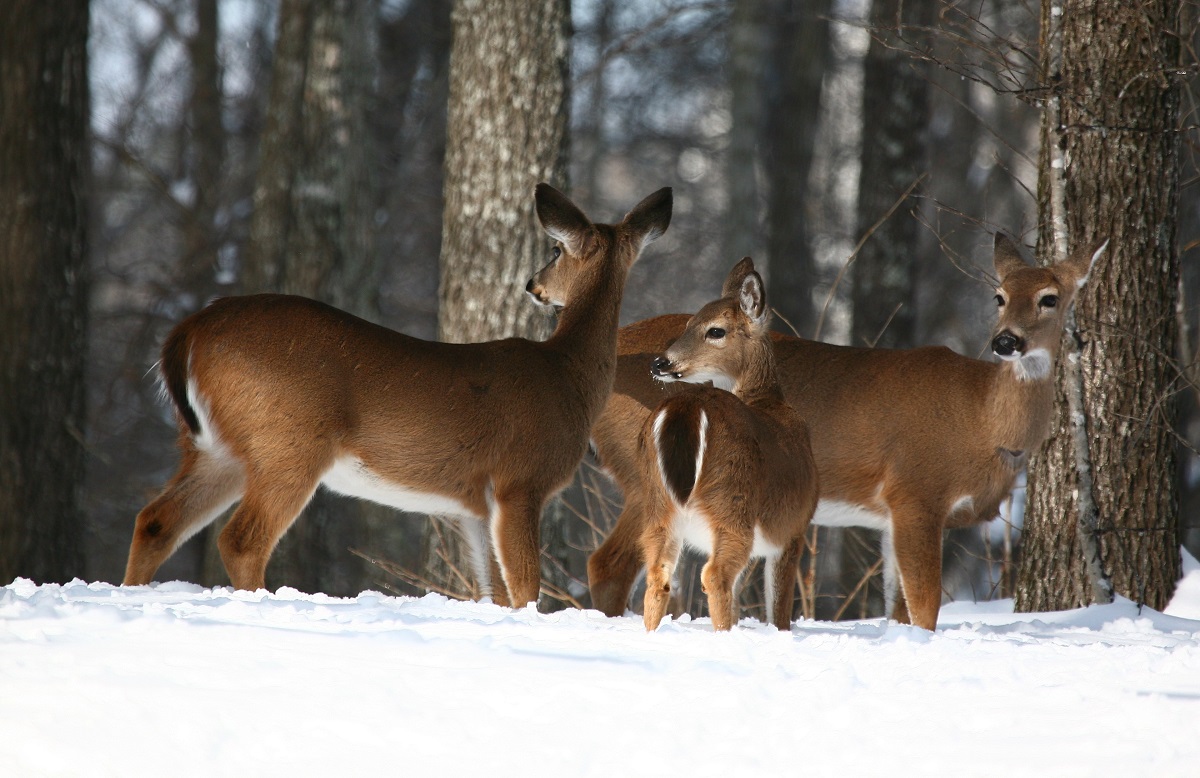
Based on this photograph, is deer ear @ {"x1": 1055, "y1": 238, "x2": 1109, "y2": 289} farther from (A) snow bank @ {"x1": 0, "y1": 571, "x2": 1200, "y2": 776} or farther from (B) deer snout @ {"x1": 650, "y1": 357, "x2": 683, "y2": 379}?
(A) snow bank @ {"x1": 0, "y1": 571, "x2": 1200, "y2": 776}

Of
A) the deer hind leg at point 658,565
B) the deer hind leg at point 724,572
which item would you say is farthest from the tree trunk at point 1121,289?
the deer hind leg at point 658,565

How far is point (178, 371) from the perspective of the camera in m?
5.54

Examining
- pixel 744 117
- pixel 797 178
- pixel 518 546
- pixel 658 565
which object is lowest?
pixel 518 546

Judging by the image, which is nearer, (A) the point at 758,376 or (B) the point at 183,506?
(B) the point at 183,506

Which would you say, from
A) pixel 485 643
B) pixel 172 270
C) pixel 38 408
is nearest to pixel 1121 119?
pixel 485 643

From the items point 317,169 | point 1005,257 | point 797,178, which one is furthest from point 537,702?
point 797,178

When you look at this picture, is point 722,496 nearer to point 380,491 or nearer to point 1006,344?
point 380,491

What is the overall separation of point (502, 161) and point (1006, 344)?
10.2ft

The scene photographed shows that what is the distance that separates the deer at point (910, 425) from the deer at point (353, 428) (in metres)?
0.75

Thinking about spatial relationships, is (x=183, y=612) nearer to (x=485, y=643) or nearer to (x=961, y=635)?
(x=485, y=643)

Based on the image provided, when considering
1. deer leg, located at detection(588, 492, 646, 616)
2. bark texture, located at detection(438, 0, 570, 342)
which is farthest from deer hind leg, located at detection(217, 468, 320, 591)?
Result: bark texture, located at detection(438, 0, 570, 342)

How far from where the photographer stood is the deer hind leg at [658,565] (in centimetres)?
489

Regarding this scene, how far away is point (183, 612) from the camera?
14.3 ft

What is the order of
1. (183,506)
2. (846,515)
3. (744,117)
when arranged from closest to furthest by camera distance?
(183,506), (846,515), (744,117)
